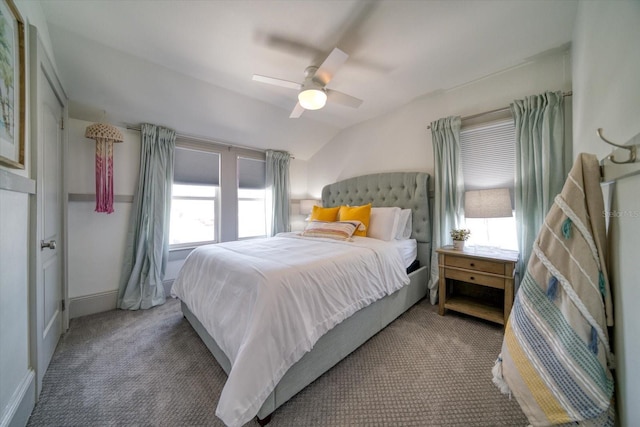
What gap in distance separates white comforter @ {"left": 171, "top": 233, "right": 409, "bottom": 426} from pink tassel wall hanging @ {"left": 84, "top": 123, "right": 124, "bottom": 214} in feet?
4.17

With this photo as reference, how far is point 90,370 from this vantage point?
1584 mm

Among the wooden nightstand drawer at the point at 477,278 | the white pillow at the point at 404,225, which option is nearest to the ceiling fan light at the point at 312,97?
the white pillow at the point at 404,225

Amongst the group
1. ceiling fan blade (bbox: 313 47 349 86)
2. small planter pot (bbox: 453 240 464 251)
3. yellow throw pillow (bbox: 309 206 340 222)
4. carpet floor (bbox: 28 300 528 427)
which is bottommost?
carpet floor (bbox: 28 300 528 427)

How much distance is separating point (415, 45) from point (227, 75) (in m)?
1.89

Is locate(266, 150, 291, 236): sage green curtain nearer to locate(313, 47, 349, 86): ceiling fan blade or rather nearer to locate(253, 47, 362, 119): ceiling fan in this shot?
locate(253, 47, 362, 119): ceiling fan

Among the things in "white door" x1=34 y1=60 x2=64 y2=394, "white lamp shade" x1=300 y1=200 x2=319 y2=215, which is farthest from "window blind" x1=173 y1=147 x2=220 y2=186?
"white lamp shade" x1=300 y1=200 x2=319 y2=215

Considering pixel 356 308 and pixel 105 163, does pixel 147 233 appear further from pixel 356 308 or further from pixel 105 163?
pixel 356 308

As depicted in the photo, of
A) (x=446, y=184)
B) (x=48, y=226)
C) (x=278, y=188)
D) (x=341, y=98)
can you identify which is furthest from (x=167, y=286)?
(x=446, y=184)

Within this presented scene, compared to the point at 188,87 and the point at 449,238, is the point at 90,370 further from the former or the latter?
the point at 449,238

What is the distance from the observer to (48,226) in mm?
1703

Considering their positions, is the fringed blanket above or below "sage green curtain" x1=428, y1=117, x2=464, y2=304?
below

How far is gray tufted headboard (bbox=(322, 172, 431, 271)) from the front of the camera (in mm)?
2719

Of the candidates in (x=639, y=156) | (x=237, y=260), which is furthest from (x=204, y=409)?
(x=639, y=156)

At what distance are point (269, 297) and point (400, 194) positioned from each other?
2339 mm
